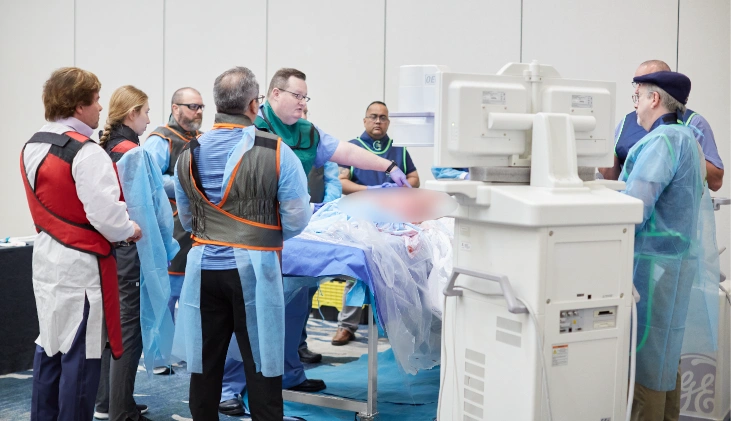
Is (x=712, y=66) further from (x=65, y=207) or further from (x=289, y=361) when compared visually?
(x=65, y=207)

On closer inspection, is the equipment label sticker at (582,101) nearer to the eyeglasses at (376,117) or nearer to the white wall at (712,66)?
the white wall at (712,66)

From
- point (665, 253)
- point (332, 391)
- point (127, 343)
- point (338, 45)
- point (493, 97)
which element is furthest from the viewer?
point (338, 45)

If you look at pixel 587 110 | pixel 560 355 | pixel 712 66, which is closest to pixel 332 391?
pixel 560 355

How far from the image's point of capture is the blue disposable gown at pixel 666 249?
252 cm

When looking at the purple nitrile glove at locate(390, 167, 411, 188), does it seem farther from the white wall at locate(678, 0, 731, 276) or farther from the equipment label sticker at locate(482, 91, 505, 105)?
the white wall at locate(678, 0, 731, 276)

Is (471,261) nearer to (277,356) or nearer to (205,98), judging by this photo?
(277,356)

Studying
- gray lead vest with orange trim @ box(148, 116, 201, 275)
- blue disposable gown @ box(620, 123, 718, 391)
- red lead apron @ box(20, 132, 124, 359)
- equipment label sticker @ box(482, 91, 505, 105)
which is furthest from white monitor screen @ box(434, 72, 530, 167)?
gray lead vest with orange trim @ box(148, 116, 201, 275)

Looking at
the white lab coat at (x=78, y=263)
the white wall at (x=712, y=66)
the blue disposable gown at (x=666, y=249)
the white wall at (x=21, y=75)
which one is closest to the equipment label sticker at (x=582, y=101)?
the blue disposable gown at (x=666, y=249)

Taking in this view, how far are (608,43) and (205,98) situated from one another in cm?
356

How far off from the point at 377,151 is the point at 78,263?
2.90m

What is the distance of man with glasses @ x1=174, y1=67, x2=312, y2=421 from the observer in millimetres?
2660

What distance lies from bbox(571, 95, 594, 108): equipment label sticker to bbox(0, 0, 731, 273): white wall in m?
2.78

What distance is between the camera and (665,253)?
256cm

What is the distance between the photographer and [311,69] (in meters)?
6.38
